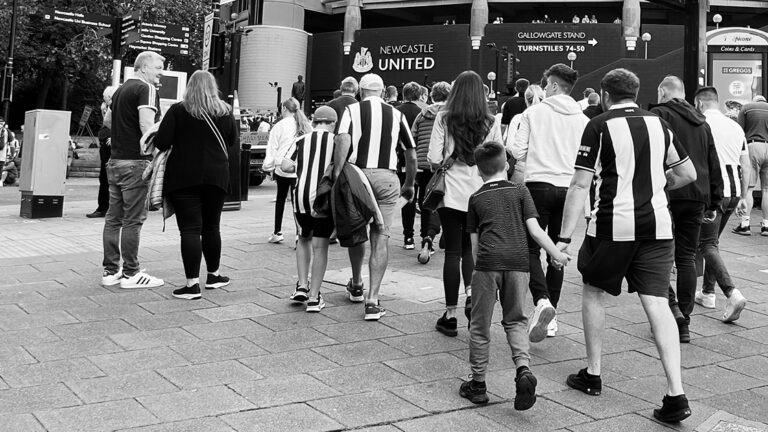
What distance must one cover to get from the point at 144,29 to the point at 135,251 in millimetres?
16003

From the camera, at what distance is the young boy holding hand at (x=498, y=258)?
4320mm

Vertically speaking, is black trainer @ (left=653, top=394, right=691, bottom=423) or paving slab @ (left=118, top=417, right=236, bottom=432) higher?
black trainer @ (left=653, top=394, right=691, bottom=423)

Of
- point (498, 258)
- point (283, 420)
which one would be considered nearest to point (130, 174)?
point (283, 420)

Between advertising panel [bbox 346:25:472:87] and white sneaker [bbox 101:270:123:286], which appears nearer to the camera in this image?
white sneaker [bbox 101:270:123:286]

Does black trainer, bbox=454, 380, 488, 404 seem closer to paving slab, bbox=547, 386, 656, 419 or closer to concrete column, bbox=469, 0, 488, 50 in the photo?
paving slab, bbox=547, 386, 656, 419

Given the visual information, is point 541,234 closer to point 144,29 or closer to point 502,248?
point 502,248

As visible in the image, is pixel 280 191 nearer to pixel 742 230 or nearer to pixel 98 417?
pixel 98 417

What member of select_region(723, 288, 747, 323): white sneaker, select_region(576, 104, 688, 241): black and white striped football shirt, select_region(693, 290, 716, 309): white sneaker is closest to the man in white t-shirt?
select_region(693, 290, 716, 309): white sneaker

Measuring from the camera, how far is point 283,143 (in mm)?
9586

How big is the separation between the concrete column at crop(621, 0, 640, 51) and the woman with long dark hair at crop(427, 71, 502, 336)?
30954 millimetres

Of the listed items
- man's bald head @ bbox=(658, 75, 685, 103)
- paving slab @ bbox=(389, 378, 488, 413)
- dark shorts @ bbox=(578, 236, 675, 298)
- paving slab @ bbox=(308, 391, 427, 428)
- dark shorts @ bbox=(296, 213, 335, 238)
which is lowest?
paving slab @ bbox=(308, 391, 427, 428)

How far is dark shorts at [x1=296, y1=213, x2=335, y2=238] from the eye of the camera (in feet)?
20.3

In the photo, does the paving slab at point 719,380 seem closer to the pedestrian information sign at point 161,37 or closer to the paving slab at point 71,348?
the paving slab at point 71,348

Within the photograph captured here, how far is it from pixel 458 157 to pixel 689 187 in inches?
65.8
